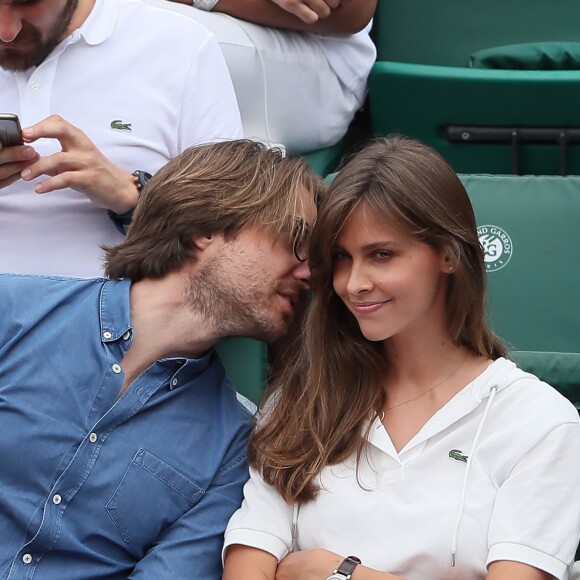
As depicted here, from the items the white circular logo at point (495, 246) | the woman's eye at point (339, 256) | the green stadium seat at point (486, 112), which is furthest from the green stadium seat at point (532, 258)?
the woman's eye at point (339, 256)

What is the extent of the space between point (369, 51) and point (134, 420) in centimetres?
141

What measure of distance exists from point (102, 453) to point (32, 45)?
2.98ft

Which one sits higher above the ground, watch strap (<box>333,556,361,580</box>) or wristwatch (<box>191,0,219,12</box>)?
wristwatch (<box>191,0,219,12</box>)

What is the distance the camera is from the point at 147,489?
191 centimetres

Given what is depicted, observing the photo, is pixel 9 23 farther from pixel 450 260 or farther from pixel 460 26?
pixel 460 26

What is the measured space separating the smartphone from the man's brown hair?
0.25 meters

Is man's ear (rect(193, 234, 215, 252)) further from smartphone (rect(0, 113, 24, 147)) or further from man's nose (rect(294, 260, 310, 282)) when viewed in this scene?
smartphone (rect(0, 113, 24, 147))

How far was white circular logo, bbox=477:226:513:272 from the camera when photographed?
2387 mm

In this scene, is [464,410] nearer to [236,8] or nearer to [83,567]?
[83,567]

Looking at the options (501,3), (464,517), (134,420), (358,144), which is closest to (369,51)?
(358,144)

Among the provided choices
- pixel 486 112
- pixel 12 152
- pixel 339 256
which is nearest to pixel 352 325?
pixel 339 256

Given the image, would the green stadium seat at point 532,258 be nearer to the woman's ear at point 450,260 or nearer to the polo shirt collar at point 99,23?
the woman's ear at point 450,260

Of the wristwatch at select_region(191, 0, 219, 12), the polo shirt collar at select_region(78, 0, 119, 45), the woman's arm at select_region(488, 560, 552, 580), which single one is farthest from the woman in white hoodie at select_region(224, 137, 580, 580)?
the wristwatch at select_region(191, 0, 219, 12)

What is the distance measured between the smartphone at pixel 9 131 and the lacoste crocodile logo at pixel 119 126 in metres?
0.31
